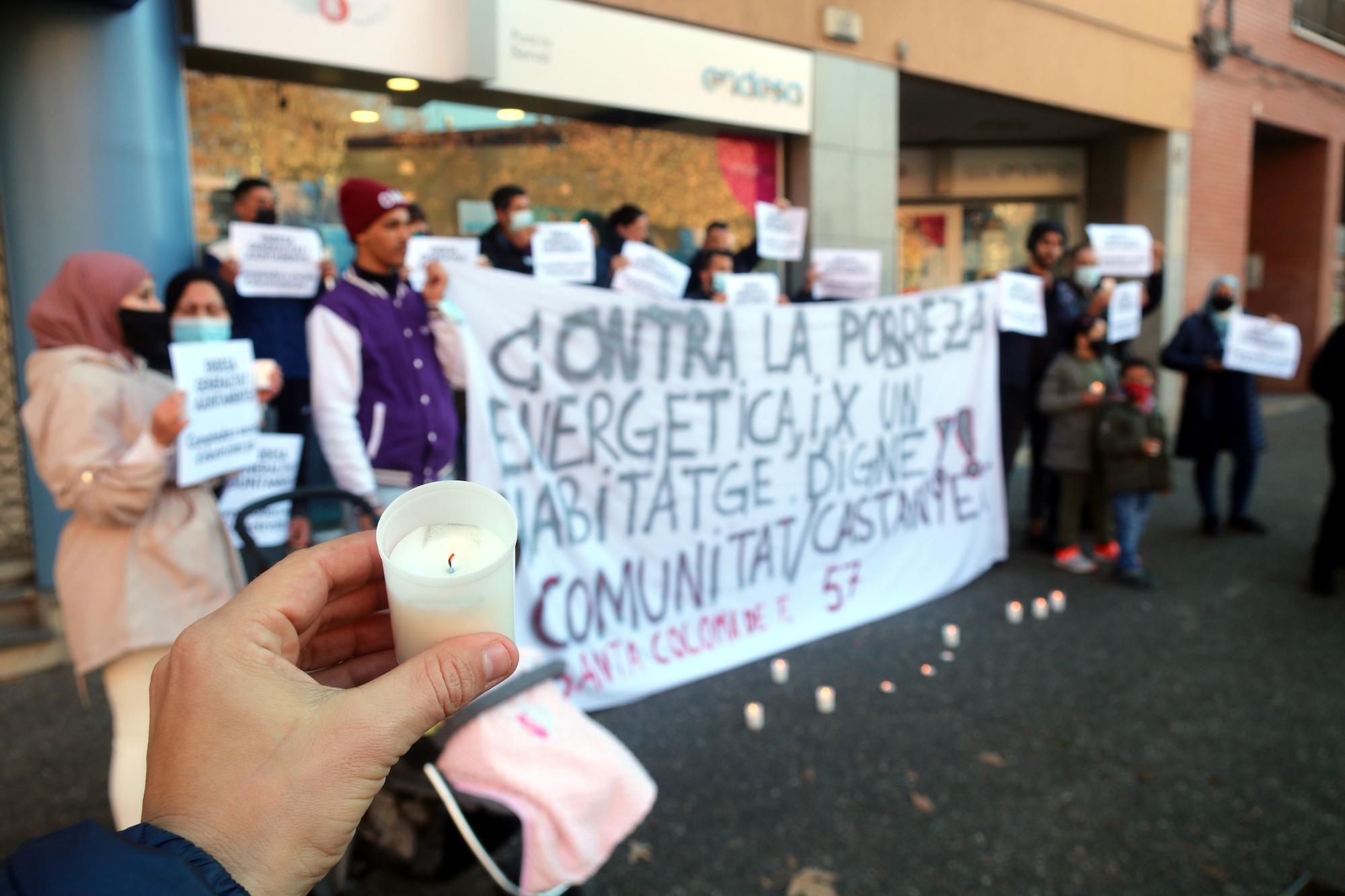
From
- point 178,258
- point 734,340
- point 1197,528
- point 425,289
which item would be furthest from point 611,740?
point 1197,528

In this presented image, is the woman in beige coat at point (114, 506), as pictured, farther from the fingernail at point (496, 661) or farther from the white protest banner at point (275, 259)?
the fingernail at point (496, 661)

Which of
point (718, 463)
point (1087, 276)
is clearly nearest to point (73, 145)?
point (718, 463)

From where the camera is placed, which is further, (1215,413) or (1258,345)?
(1215,413)

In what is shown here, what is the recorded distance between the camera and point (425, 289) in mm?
3652

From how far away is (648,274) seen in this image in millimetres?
5508

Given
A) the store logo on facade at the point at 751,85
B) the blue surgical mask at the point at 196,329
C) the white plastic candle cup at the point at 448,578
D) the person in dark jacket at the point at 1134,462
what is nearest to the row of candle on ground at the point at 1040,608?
the person in dark jacket at the point at 1134,462

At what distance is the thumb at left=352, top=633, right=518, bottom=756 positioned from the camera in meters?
0.87

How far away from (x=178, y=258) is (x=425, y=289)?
2.01m

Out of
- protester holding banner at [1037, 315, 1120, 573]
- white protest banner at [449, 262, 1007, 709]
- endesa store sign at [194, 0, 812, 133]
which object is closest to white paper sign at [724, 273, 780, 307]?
white protest banner at [449, 262, 1007, 709]

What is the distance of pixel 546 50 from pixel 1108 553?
15.9 ft

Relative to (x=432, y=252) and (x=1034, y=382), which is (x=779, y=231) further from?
(x=432, y=252)

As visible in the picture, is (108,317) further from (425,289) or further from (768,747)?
(768,747)

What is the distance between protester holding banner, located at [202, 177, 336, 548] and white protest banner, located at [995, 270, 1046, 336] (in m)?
3.91

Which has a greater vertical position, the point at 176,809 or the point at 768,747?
the point at 176,809
